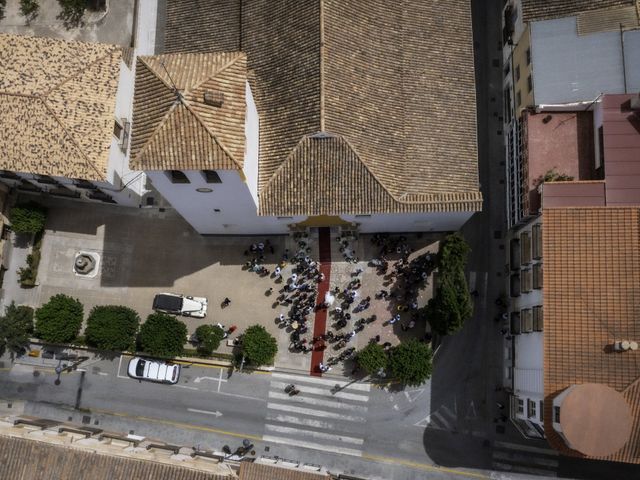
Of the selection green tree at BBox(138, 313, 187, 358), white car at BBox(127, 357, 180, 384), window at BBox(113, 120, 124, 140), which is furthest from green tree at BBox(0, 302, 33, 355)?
window at BBox(113, 120, 124, 140)

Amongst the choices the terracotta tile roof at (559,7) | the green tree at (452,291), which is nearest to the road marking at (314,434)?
the green tree at (452,291)

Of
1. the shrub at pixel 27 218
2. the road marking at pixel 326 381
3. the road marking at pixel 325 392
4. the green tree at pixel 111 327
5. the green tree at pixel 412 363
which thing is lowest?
the road marking at pixel 325 392

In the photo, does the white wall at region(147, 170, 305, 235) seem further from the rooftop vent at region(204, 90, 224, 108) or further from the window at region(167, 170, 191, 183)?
the rooftop vent at region(204, 90, 224, 108)

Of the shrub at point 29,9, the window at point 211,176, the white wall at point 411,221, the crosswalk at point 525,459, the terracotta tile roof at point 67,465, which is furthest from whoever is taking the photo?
the shrub at point 29,9

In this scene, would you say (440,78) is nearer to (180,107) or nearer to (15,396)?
(180,107)

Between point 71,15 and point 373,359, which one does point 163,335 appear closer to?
point 373,359

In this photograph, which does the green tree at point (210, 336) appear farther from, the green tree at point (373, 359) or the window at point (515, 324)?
the window at point (515, 324)

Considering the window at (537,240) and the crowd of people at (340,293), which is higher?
the window at (537,240)
